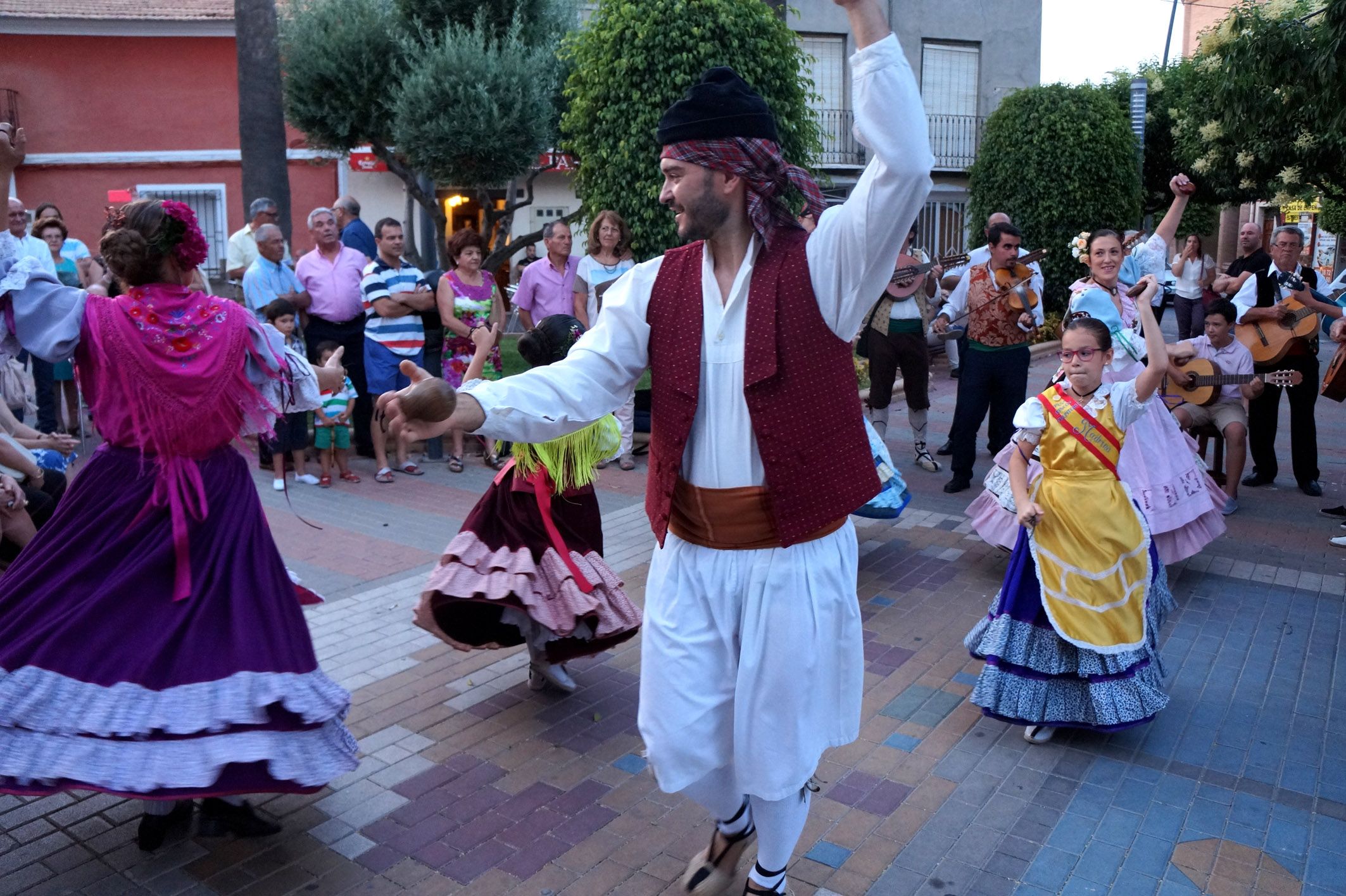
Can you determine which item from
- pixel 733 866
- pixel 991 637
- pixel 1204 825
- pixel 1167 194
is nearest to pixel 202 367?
pixel 733 866

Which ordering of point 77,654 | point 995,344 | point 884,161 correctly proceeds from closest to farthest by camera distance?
1. point 884,161
2. point 77,654
3. point 995,344

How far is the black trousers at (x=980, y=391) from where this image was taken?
860cm

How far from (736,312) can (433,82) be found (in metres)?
11.5

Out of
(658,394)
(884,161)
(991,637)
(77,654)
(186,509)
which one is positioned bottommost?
(991,637)

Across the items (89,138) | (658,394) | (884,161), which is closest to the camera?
(884,161)

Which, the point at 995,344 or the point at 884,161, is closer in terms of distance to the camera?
the point at 884,161

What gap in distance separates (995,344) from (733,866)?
593 centimetres

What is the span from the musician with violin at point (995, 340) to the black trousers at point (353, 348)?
4.77 metres

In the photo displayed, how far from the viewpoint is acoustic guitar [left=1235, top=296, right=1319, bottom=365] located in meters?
8.55

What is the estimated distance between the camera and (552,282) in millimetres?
9461

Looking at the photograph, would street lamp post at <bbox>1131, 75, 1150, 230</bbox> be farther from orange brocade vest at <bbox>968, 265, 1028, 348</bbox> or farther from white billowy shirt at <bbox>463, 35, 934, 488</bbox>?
white billowy shirt at <bbox>463, 35, 934, 488</bbox>

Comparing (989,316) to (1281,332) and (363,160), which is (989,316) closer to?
(1281,332)

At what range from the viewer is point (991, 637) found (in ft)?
15.0

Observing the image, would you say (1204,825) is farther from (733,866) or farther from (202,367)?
(202,367)
